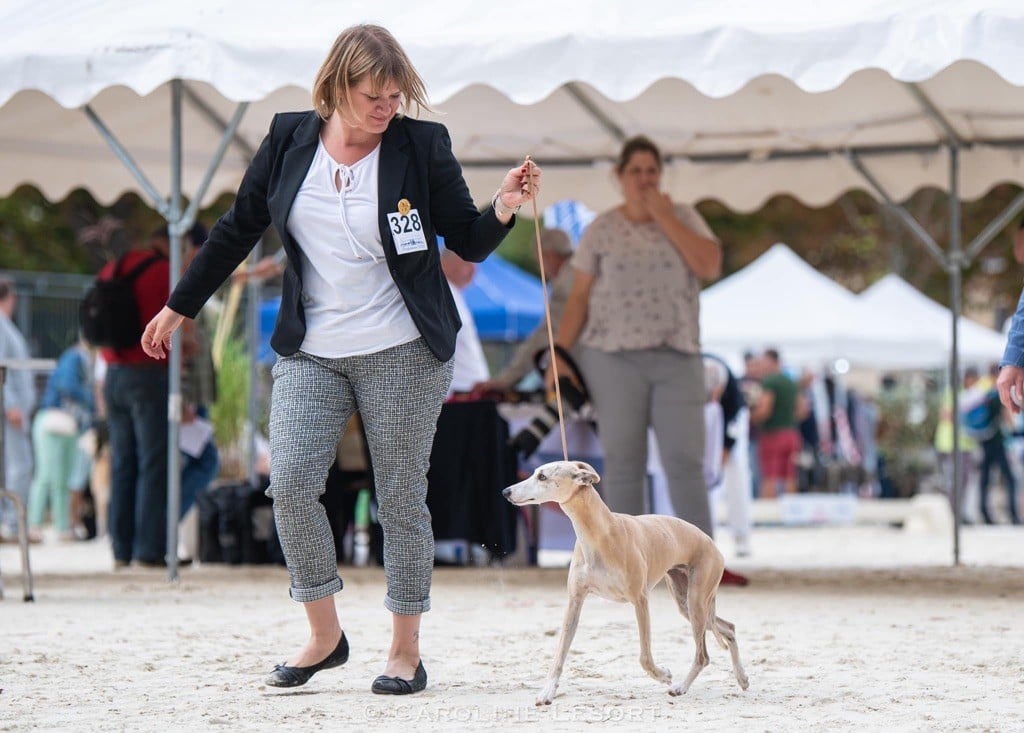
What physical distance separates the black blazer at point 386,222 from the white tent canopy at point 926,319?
17.6 meters

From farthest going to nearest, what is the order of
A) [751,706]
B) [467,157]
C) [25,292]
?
[25,292]
[467,157]
[751,706]

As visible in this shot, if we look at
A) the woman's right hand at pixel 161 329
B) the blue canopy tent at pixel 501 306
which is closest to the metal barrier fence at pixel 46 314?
the blue canopy tent at pixel 501 306

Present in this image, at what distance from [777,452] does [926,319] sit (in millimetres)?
4658

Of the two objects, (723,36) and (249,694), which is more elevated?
(723,36)

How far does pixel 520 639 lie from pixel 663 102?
491 cm

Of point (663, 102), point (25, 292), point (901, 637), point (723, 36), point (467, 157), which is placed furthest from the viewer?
point (25, 292)

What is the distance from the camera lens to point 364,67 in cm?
433

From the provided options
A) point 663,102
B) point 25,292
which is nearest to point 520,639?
point 663,102

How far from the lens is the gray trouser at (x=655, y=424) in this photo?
7.79 meters

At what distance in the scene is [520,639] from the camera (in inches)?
239

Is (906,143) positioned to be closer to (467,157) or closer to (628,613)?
(467,157)

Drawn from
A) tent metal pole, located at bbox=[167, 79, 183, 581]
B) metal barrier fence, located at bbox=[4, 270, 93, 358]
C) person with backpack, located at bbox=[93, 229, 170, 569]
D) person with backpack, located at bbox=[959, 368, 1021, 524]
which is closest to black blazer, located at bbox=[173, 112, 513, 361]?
tent metal pole, located at bbox=[167, 79, 183, 581]

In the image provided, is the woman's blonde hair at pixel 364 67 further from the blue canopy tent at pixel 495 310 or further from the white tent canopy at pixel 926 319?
the white tent canopy at pixel 926 319

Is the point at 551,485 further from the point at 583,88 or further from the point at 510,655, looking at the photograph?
the point at 583,88
